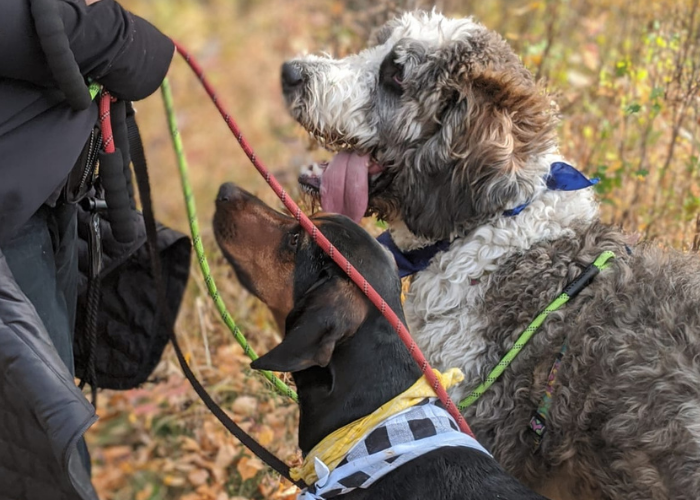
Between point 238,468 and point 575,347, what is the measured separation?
2651 millimetres

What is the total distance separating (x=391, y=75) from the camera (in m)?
3.78

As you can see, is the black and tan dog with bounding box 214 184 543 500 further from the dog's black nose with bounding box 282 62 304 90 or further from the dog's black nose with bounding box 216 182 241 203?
the dog's black nose with bounding box 282 62 304 90

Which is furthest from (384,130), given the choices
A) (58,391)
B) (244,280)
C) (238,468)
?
(238,468)

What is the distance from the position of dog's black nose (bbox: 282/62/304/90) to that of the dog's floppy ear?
1.23 meters

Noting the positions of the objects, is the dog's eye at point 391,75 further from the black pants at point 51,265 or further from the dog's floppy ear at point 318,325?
the black pants at point 51,265

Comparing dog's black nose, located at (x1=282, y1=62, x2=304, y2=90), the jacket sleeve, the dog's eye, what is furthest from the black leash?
the dog's eye

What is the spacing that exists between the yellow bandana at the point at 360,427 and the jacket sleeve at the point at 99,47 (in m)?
1.56

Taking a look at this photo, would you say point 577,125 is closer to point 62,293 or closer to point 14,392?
point 62,293

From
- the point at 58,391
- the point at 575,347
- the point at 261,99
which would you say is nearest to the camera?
the point at 58,391

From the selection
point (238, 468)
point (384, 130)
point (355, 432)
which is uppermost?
point (384, 130)

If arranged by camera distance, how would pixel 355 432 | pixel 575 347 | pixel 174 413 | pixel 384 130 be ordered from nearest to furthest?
1. pixel 355 432
2. pixel 575 347
3. pixel 384 130
4. pixel 174 413

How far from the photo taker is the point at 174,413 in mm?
5641

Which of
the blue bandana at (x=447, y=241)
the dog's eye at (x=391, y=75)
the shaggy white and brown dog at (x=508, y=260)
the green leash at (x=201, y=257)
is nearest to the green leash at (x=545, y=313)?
the shaggy white and brown dog at (x=508, y=260)

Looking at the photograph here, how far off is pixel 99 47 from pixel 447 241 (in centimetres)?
175
